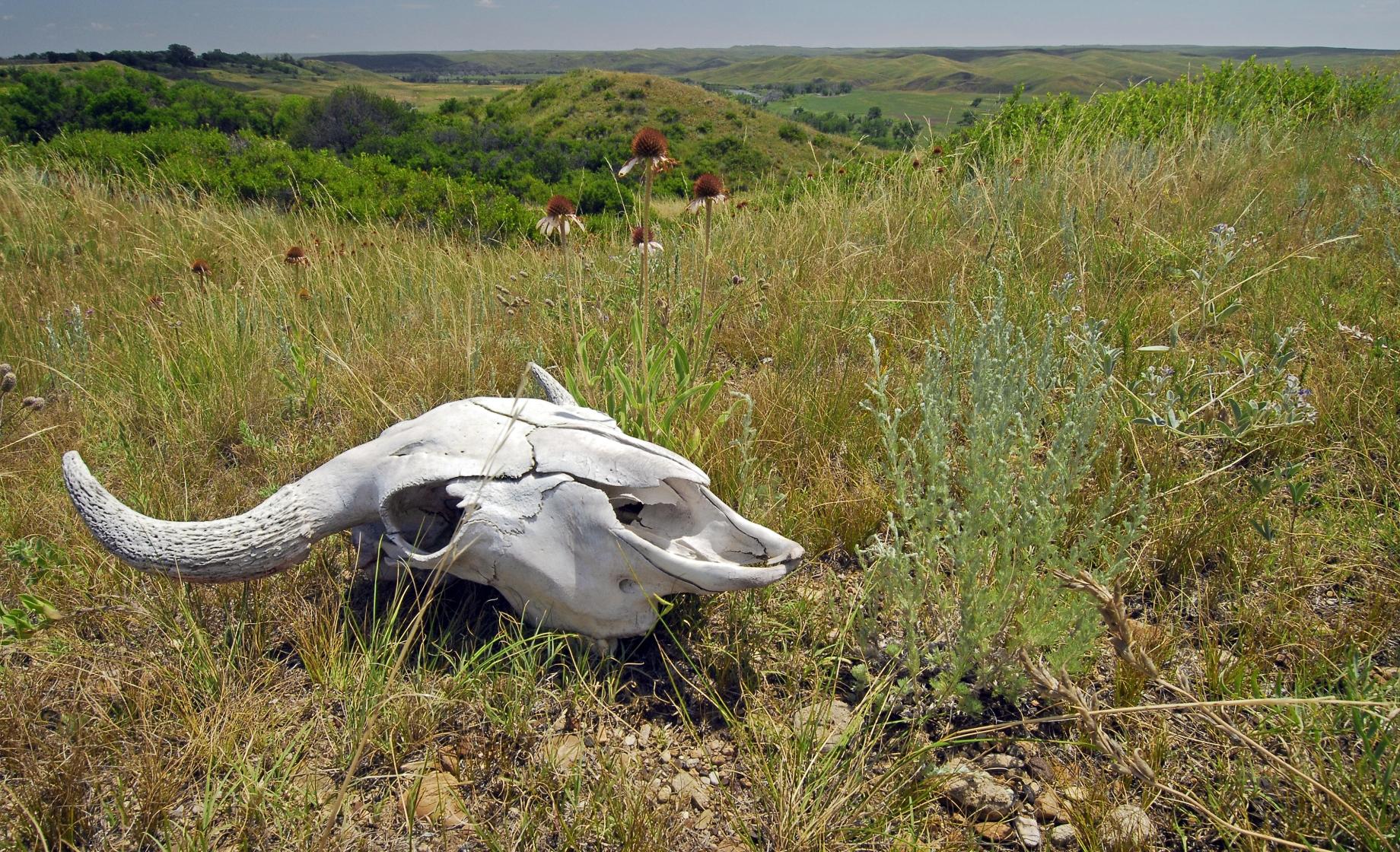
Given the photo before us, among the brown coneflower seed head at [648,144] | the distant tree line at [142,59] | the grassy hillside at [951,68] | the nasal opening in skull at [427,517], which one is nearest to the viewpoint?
the nasal opening in skull at [427,517]

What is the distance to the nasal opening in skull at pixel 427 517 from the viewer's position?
204 cm

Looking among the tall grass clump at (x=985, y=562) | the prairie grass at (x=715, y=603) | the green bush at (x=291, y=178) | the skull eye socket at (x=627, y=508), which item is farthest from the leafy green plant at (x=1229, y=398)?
the green bush at (x=291, y=178)

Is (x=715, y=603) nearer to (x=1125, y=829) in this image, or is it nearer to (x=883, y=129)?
(x=1125, y=829)

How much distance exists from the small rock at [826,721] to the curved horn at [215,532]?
1.30 metres

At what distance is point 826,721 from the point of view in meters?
1.77

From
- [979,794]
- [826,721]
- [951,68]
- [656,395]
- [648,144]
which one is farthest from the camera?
[951,68]

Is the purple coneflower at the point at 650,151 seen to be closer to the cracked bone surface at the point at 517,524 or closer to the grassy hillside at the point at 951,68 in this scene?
the cracked bone surface at the point at 517,524

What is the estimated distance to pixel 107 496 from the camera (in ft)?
5.98

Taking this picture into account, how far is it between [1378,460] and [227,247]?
268 inches

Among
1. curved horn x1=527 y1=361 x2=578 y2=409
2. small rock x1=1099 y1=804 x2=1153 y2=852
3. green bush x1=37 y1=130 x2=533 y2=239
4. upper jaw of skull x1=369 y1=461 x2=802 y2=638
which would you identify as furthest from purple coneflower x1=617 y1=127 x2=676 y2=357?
green bush x1=37 y1=130 x2=533 y2=239

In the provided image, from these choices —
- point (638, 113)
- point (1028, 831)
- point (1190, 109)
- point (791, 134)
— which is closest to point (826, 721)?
point (1028, 831)

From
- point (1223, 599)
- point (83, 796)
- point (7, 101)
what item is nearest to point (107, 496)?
point (83, 796)

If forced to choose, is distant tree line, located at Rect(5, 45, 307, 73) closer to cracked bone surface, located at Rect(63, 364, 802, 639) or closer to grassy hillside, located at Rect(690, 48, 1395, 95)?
cracked bone surface, located at Rect(63, 364, 802, 639)

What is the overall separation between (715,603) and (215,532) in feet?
4.23
